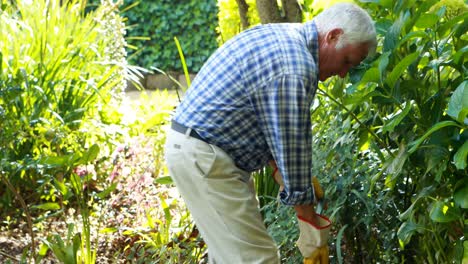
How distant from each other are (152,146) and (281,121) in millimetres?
3950

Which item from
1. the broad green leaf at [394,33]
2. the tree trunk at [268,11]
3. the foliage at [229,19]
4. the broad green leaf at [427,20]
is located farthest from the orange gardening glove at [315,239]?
the foliage at [229,19]

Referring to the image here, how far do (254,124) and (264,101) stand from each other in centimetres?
17

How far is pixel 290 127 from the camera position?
311 cm

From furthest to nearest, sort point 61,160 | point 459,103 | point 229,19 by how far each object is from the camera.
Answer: point 229,19
point 61,160
point 459,103

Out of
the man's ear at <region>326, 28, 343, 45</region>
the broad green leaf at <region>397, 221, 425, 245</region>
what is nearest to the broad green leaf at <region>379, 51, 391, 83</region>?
the man's ear at <region>326, 28, 343, 45</region>

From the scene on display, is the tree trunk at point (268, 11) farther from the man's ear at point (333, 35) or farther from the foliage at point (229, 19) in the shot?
the foliage at point (229, 19)

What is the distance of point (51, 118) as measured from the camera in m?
6.13

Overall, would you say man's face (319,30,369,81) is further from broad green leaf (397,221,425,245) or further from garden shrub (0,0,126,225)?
garden shrub (0,0,126,225)

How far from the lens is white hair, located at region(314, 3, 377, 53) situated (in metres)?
3.11

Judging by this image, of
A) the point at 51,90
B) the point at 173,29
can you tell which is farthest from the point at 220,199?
the point at 173,29

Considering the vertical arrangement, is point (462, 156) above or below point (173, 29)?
above

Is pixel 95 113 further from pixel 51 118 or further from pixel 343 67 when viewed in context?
pixel 343 67

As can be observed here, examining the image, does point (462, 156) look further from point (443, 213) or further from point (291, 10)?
point (291, 10)

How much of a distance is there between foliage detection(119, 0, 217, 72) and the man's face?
9.64 m
